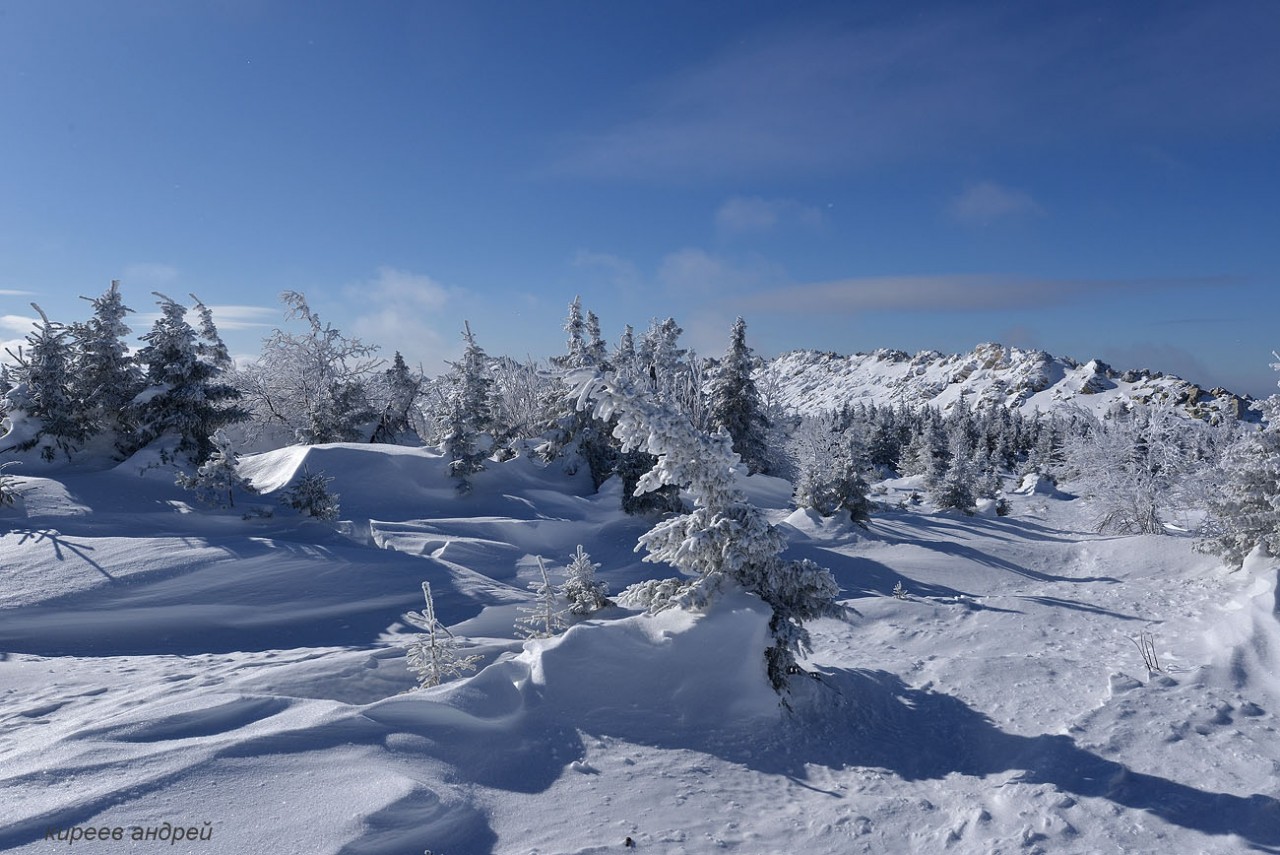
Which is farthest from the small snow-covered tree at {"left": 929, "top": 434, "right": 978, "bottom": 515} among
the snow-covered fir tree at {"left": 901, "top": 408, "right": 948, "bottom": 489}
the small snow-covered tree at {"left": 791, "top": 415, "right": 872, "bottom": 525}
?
the snow-covered fir tree at {"left": 901, "top": 408, "right": 948, "bottom": 489}

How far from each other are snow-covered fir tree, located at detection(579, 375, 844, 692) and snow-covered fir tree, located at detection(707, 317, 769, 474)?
79.4ft

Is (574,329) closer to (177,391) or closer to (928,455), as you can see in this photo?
(177,391)

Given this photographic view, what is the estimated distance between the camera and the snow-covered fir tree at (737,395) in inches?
1276

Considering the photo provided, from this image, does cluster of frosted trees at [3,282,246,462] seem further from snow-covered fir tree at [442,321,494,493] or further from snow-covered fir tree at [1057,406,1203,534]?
snow-covered fir tree at [1057,406,1203,534]

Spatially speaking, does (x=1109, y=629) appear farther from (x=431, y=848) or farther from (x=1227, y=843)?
(x=431, y=848)

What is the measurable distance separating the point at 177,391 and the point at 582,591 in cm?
1691

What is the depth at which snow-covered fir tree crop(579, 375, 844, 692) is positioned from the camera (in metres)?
7.77

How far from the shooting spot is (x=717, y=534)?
777 centimetres

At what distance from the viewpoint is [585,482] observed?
93.8ft

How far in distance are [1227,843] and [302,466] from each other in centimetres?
2341

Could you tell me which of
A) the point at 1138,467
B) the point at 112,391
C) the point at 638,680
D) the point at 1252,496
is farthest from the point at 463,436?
the point at 1138,467

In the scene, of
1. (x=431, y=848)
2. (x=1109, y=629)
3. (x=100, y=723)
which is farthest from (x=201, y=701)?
(x=1109, y=629)

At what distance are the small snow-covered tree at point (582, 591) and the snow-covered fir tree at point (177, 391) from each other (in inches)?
589

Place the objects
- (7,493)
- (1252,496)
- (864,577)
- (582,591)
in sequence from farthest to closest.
Answer: (864,577)
(1252,496)
(7,493)
(582,591)
